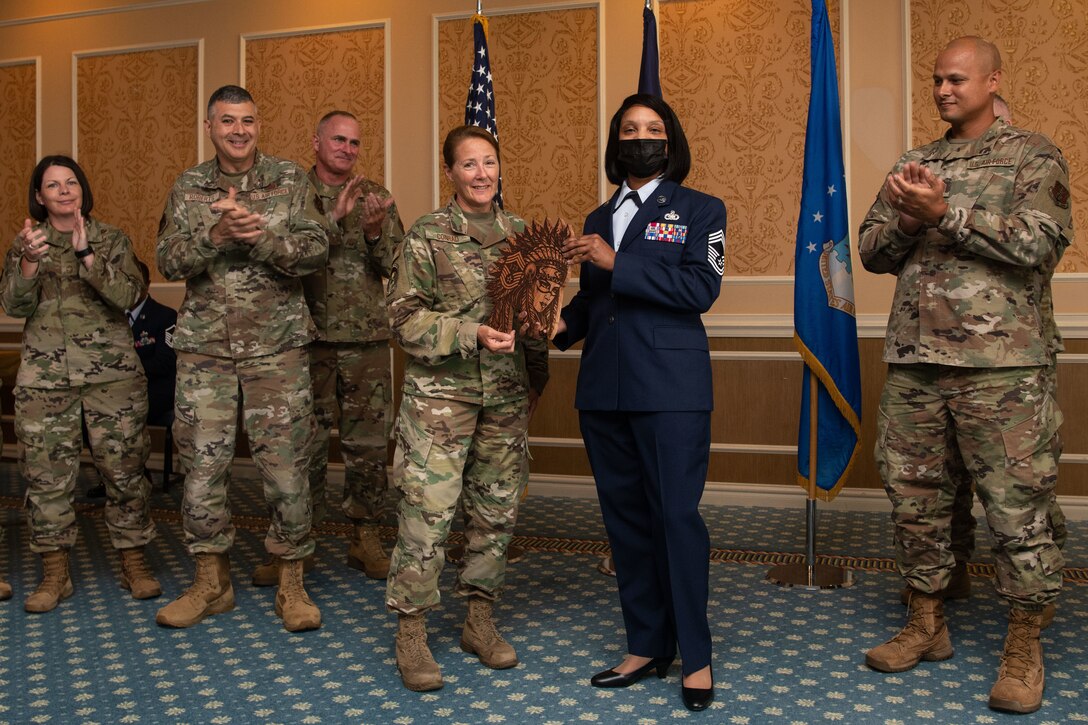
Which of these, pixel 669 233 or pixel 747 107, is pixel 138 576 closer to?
pixel 669 233

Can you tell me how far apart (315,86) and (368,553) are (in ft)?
11.1

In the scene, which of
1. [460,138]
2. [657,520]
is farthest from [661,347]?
[460,138]

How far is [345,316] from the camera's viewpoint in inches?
175

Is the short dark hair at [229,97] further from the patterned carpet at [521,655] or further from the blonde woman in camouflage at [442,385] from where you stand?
the patterned carpet at [521,655]

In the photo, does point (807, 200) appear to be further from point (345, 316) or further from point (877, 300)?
point (345, 316)

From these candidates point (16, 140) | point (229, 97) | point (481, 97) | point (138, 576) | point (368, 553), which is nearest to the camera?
point (229, 97)

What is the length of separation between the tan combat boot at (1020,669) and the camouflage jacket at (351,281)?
2658 mm

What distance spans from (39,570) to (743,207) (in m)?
3.89

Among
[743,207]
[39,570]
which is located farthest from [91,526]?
[743,207]

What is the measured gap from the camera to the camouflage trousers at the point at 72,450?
4.08 metres

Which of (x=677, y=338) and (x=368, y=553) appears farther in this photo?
(x=368, y=553)

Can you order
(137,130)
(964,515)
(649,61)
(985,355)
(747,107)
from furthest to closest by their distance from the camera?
(137,130)
(747,107)
(649,61)
(964,515)
(985,355)

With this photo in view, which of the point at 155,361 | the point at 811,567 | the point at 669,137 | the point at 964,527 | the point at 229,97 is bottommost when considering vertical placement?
the point at 811,567

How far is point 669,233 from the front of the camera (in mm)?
2998
